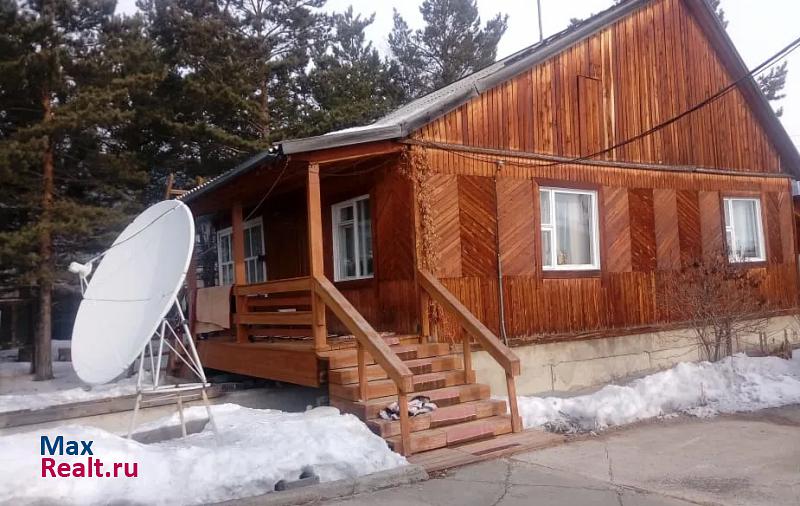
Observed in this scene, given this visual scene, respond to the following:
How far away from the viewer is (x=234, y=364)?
413 inches

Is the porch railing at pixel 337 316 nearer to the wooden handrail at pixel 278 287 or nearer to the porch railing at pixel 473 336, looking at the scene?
the wooden handrail at pixel 278 287

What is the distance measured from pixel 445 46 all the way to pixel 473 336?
2543cm

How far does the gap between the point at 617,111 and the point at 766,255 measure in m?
4.47

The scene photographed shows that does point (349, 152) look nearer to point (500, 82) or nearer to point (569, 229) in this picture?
point (500, 82)

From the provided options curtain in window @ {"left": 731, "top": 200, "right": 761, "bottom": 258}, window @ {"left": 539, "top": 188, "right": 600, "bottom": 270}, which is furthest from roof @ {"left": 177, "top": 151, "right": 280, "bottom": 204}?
curtain in window @ {"left": 731, "top": 200, "right": 761, "bottom": 258}

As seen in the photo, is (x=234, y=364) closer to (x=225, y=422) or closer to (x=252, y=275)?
(x=225, y=422)

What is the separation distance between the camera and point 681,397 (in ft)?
30.0

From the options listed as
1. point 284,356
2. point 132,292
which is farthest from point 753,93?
point 132,292

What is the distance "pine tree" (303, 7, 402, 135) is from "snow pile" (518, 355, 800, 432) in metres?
15.4

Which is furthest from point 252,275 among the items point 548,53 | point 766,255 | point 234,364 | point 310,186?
point 766,255

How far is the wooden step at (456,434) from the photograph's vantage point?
23.1 feet

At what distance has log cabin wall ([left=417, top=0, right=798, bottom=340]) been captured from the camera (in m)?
10.1

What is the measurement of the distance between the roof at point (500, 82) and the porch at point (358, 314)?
0.30m

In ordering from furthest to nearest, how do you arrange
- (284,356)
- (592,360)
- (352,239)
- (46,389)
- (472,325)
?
(46,389), (592,360), (352,239), (284,356), (472,325)
